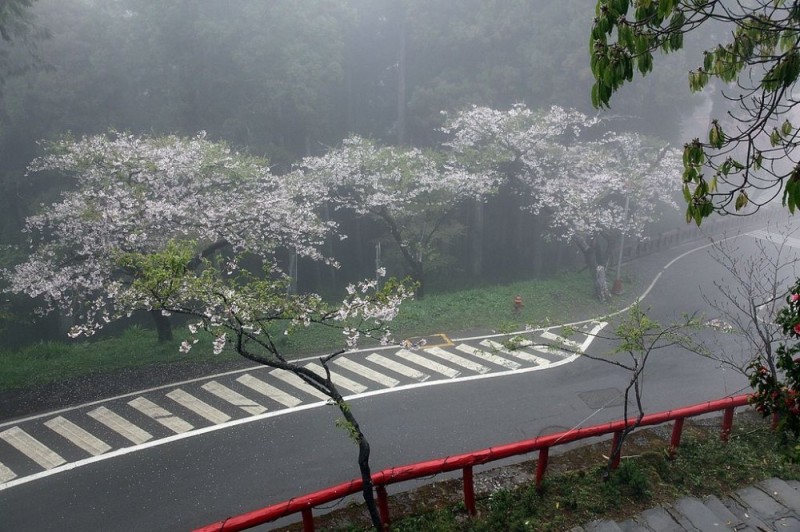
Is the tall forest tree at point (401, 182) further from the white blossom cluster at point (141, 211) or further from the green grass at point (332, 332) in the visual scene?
the white blossom cluster at point (141, 211)

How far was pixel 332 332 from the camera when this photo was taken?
1839 centimetres

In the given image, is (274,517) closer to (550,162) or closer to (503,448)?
(503,448)

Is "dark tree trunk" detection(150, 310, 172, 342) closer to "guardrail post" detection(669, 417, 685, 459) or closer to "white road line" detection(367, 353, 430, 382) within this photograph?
"white road line" detection(367, 353, 430, 382)

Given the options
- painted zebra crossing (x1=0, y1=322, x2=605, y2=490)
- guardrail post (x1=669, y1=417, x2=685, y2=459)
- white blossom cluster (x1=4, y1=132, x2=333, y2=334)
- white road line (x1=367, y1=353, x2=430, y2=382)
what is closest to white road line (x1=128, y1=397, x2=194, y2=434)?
painted zebra crossing (x1=0, y1=322, x2=605, y2=490)

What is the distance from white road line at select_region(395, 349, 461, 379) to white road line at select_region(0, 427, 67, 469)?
912cm

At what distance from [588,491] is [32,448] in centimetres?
1183

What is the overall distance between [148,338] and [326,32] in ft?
57.3

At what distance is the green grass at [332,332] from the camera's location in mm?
16125

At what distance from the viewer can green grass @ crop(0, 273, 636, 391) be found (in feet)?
52.9

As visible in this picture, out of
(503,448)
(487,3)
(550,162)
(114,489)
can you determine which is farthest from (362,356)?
(487,3)

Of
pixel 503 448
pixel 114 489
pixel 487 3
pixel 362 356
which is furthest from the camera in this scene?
pixel 487 3

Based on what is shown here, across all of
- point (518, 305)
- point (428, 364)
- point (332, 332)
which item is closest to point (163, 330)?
point (332, 332)

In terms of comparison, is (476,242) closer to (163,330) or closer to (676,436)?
(163,330)

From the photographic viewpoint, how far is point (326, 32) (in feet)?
89.6
